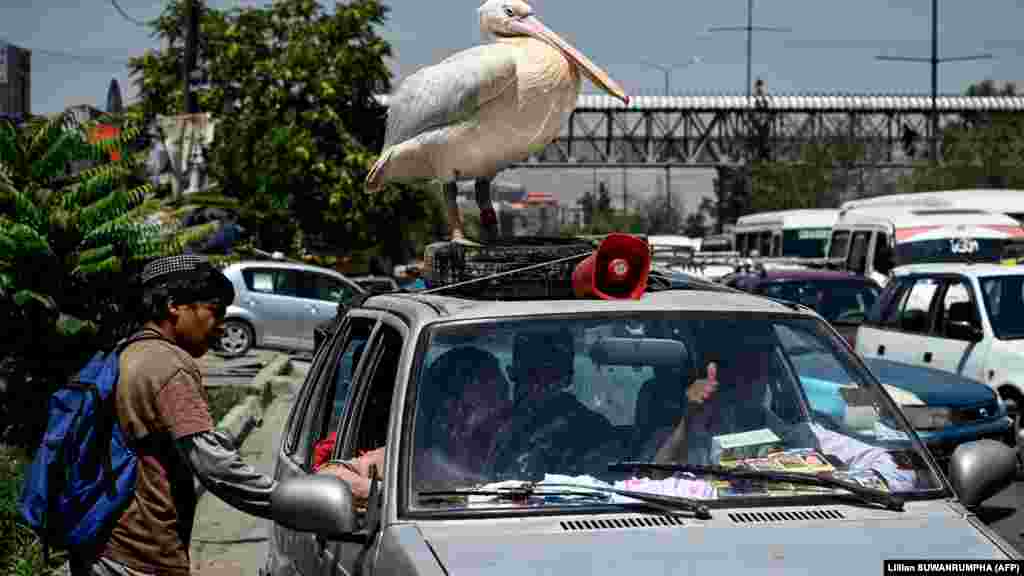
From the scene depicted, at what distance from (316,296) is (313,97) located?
38.7ft

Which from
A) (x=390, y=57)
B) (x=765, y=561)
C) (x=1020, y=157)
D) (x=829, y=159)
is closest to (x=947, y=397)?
(x=765, y=561)

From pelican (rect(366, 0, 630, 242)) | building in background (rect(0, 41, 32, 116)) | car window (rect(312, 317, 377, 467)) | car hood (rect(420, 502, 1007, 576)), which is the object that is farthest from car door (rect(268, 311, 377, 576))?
building in background (rect(0, 41, 32, 116))

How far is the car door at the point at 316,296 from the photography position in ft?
80.4

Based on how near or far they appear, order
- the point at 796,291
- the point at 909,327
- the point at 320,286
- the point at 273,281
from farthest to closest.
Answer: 1. the point at 320,286
2. the point at 273,281
3. the point at 796,291
4. the point at 909,327

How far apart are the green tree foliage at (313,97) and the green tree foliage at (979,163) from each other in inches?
655

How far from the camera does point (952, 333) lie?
12.3 m

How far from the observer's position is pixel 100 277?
35.2 feet

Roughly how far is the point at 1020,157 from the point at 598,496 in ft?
135

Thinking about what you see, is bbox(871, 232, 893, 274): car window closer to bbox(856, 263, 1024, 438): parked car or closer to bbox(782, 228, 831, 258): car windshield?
bbox(856, 263, 1024, 438): parked car

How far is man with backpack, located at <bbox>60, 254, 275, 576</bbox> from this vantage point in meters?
4.31

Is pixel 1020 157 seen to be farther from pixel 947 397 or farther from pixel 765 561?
pixel 765 561

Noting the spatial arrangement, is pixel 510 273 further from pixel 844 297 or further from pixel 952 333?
pixel 844 297

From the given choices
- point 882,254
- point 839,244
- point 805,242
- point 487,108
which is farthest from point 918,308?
point 805,242

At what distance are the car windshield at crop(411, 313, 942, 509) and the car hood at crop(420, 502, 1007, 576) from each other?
23 centimetres
